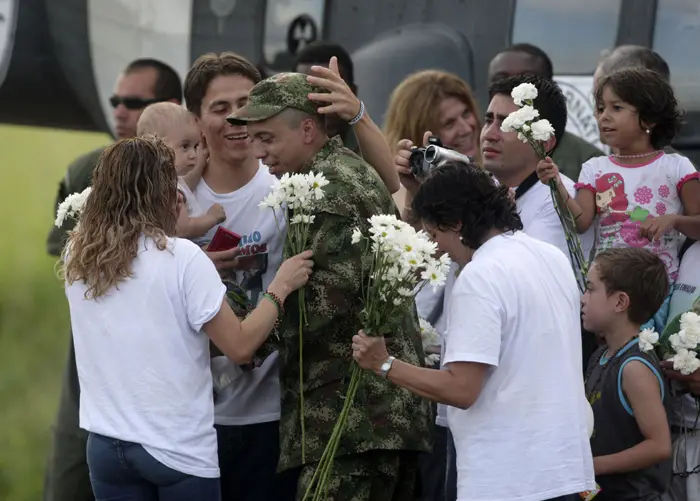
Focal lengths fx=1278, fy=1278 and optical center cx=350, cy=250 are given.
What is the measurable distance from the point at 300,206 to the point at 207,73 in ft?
3.05

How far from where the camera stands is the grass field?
704 centimetres

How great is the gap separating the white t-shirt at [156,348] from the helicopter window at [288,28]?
3.08m

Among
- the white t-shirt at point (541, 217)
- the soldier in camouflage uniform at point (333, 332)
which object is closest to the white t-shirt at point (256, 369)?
the soldier in camouflage uniform at point (333, 332)

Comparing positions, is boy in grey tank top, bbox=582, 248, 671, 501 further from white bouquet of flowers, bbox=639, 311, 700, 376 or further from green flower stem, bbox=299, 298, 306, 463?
green flower stem, bbox=299, 298, 306, 463

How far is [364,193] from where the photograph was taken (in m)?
4.05

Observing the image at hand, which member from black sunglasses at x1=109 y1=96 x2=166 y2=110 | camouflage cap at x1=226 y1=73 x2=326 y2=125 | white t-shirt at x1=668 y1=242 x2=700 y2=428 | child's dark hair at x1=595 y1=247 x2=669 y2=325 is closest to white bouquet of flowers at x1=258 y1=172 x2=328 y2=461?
camouflage cap at x1=226 y1=73 x2=326 y2=125

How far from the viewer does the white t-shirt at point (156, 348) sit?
12.1 ft

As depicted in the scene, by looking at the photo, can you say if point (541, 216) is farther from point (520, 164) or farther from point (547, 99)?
point (547, 99)

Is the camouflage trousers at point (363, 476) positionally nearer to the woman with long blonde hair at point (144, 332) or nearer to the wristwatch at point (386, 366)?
the woman with long blonde hair at point (144, 332)

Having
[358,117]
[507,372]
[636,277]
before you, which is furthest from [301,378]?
[636,277]

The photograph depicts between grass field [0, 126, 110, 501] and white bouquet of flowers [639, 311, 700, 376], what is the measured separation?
12.0 feet

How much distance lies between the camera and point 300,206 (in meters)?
3.92

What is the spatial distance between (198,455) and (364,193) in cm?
97

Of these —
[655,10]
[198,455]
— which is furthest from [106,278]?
[655,10]
